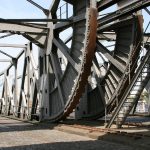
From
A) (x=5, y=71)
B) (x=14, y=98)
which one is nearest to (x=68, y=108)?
(x=14, y=98)

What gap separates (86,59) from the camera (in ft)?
53.6

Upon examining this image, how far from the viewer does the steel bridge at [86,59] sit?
636 inches

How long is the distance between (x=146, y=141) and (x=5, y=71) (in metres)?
26.0

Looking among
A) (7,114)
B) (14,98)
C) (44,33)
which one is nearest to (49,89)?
(44,33)

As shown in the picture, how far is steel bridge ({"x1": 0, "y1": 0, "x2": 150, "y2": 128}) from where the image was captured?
16.2m

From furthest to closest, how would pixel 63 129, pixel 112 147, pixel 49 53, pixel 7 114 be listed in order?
pixel 7 114 → pixel 49 53 → pixel 63 129 → pixel 112 147

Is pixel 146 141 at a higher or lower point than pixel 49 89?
lower

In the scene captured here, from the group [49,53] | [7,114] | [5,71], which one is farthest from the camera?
[5,71]

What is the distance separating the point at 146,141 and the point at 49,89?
10893 mm

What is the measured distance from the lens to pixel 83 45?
17.1 metres

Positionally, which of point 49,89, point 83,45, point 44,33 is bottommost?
point 49,89

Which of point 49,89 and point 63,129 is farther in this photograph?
point 49,89

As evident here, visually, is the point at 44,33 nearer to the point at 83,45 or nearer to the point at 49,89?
the point at 49,89

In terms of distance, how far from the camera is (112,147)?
11117 mm
